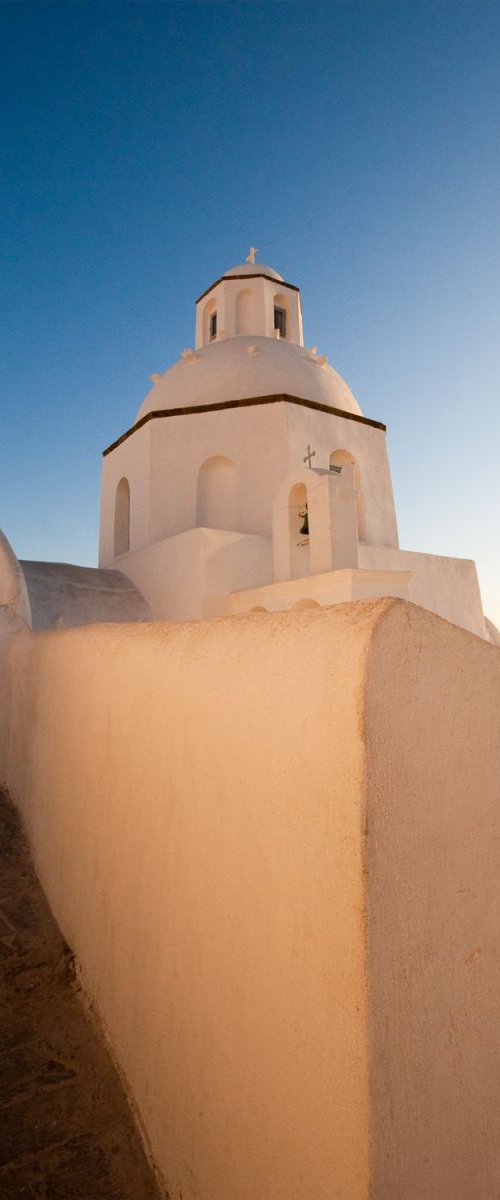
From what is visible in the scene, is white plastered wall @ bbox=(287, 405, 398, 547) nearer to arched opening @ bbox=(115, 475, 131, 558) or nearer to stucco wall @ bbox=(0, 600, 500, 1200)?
arched opening @ bbox=(115, 475, 131, 558)

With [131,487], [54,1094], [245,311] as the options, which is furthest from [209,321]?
[54,1094]

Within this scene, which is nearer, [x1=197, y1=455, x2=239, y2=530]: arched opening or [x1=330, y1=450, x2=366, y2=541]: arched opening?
[x1=197, y1=455, x2=239, y2=530]: arched opening

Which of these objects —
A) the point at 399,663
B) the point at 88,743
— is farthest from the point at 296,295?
the point at 399,663

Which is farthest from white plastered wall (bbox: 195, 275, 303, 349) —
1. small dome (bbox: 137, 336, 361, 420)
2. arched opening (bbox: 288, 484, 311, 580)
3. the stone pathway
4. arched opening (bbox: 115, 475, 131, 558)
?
the stone pathway

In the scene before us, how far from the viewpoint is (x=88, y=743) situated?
2803 mm

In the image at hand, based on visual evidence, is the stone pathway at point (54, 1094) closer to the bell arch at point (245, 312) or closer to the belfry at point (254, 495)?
the belfry at point (254, 495)

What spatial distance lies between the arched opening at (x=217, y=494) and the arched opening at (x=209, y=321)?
20.7ft

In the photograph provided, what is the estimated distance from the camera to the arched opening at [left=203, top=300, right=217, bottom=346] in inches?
682

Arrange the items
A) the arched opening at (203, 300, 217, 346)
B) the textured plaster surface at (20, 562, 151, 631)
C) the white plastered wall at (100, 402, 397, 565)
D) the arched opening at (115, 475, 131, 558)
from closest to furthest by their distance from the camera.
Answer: the textured plaster surface at (20, 562, 151, 631) → the white plastered wall at (100, 402, 397, 565) → the arched opening at (115, 475, 131, 558) → the arched opening at (203, 300, 217, 346)

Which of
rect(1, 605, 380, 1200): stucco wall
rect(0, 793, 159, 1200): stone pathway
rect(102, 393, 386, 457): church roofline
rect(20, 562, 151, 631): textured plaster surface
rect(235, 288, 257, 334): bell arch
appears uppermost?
rect(235, 288, 257, 334): bell arch

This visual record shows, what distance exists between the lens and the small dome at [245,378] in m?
13.5

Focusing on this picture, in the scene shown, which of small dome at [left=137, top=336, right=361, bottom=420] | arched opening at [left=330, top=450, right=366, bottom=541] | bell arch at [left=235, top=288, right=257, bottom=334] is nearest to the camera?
arched opening at [left=330, top=450, right=366, bottom=541]

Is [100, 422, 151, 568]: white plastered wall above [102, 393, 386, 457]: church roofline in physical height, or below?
below

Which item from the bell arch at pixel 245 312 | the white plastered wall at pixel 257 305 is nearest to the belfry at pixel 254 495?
the white plastered wall at pixel 257 305
